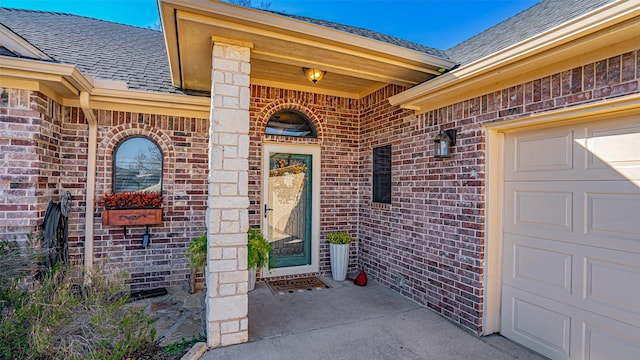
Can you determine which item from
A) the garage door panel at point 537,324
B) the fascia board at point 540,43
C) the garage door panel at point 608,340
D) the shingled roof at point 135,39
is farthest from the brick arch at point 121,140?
the garage door panel at point 608,340

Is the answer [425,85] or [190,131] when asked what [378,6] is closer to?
[425,85]

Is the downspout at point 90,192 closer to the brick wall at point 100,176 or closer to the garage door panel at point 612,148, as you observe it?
the brick wall at point 100,176

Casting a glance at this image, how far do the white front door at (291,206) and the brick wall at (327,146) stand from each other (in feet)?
0.34

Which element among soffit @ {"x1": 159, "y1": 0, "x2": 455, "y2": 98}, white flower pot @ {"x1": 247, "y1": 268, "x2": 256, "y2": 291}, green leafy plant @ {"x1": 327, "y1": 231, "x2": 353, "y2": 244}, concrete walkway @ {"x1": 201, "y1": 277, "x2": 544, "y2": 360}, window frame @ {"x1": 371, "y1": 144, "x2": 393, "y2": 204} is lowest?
Answer: concrete walkway @ {"x1": 201, "y1": 277, "x2": 544, "y2": 360}

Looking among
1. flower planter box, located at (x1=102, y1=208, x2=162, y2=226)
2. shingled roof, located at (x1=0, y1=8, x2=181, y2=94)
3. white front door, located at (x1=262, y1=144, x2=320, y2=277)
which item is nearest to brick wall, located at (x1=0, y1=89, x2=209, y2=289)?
flower planter box, located at (x1=102, y1=208, x2=162, y2=226)

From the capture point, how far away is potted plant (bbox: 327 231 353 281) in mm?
4941

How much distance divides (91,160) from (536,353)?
5409mm

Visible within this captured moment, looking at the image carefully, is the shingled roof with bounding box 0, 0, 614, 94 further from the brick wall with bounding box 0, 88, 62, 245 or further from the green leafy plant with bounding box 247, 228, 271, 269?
the green leafy plant with bounding box 247, 228, 271, 269

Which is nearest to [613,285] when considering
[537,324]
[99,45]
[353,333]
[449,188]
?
[537,324]

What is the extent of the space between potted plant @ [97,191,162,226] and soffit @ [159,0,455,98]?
162 cm

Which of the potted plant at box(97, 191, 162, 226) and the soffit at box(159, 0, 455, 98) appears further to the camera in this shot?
the potted plant at box(97, 191, 162, 226)

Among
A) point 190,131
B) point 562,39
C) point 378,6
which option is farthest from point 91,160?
point 378,6

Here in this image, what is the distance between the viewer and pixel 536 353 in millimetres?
2916

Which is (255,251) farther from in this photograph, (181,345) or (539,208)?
(539,208)
